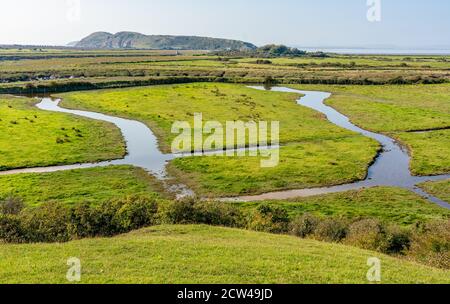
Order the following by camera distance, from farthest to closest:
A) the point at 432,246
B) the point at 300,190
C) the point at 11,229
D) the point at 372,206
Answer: the point at 300,190
the point at 372,206
the point at 11,229
the point at 432,246

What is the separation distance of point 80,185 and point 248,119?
3666 centimetres

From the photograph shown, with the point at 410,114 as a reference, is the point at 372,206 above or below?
below

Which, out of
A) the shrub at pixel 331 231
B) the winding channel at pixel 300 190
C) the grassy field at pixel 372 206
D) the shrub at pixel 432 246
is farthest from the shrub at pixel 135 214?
the shrub at pixel 432 246

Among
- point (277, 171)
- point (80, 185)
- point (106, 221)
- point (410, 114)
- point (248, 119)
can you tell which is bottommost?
point (80, 185)

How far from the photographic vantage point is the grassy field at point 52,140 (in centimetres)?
4959

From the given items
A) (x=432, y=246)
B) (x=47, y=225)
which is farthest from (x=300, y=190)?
(x=47, y=225)

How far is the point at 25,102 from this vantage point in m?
93.1

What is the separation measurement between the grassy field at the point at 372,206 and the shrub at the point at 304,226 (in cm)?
640

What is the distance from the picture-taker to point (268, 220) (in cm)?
2773

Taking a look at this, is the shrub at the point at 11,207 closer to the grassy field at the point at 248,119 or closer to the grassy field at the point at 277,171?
the grassy field at the point at 277,171

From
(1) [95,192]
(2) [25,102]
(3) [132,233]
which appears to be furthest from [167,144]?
(2) [25,102]

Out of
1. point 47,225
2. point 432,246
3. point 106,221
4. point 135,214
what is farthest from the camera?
point 135,214

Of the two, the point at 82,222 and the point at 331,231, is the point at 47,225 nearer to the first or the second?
the point at 82,222
